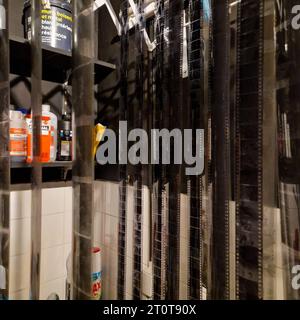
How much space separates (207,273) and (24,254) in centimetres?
71

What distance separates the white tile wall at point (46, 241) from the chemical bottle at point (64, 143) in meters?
0.17

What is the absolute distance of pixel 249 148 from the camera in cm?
46

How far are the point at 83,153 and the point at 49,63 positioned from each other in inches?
19.5

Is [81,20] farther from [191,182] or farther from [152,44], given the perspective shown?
[191,182]

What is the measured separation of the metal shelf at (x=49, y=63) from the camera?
0.74m

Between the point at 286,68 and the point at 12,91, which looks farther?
the point at 12,91

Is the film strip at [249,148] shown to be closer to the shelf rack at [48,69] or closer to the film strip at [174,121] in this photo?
the film strip at [174,121]

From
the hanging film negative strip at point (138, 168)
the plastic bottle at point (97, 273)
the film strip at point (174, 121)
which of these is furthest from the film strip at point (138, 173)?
the plastic bottle at point (97, 273)

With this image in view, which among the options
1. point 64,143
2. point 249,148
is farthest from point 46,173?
point 249,148

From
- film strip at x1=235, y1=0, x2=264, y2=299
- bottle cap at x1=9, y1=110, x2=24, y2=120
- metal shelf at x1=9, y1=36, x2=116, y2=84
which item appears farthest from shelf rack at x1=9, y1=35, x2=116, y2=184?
film strip at x1=235, y1=0, x2=264, y2=299

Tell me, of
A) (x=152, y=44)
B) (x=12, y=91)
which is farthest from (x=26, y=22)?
(x=152, y=44)

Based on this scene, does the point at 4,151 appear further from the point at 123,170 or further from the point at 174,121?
the point at 174,121

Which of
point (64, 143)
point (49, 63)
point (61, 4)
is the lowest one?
point (64, 143)

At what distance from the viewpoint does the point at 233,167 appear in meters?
0.50
